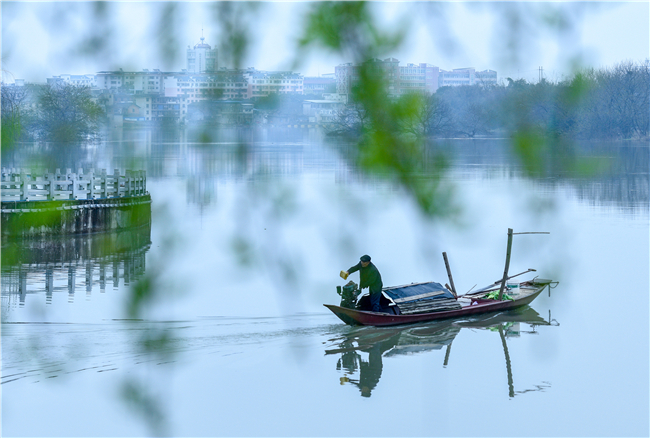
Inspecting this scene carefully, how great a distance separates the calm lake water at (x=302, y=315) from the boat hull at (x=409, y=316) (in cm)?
32

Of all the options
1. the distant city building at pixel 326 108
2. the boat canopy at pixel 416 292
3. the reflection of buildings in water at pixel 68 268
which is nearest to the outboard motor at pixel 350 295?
the boat canopy at pixel 416 292

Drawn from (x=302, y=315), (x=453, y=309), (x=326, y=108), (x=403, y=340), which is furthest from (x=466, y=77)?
(x=453, y=309)

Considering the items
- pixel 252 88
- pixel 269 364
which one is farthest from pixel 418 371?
pixel 252 88

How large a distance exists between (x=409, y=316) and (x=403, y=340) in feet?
3.02

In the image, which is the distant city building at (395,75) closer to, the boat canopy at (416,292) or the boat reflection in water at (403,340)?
the boat reflection in water at (403,340)

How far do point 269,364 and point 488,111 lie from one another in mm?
13757

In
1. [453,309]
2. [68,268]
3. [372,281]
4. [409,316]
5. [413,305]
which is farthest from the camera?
[68,268]

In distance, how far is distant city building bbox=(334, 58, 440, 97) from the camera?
2008 mm

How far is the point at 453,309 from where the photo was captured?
66.2ft

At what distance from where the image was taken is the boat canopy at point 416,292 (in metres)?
19.2

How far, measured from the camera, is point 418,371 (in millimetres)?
16281

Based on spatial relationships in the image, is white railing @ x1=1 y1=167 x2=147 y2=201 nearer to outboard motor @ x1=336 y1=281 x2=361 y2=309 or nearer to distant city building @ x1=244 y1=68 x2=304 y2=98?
distant city building @ x1=244 y1=68 x2=304 y2=98

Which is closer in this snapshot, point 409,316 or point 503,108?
point 503,108

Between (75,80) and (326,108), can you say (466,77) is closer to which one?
(326,108)
